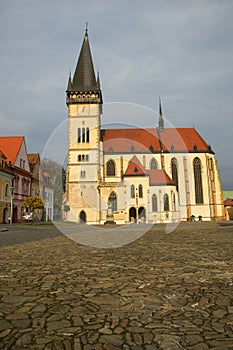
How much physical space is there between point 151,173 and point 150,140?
35.4ft

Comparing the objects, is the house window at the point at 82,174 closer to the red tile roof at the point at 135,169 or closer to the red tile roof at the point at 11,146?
the red tile roof at the point at 135,169

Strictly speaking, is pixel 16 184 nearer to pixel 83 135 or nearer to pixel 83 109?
pixel 83 135

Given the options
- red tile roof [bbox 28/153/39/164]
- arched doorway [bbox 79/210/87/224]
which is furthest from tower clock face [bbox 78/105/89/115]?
arched doorway [bbox 79/210/87/224]

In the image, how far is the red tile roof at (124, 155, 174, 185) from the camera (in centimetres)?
4512

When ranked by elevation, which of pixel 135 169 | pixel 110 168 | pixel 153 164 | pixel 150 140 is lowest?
pixel 135 169

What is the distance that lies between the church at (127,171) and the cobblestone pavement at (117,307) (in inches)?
1460

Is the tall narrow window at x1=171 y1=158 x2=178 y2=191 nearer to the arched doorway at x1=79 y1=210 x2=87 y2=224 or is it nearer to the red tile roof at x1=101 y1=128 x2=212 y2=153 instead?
the red tile roof at x1=101 y1=128 x2=212 y2=153

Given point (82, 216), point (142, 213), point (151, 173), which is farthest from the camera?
point (151, 173)

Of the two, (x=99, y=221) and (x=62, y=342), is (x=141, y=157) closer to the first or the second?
(x=99, y=221)

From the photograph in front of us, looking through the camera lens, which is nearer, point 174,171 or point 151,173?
point 151,173

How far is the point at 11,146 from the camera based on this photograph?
3753cm

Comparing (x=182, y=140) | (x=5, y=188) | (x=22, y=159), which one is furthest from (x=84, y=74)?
(x=5, y=188)

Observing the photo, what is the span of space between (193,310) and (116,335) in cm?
102

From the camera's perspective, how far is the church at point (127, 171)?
Result: 4412cm
